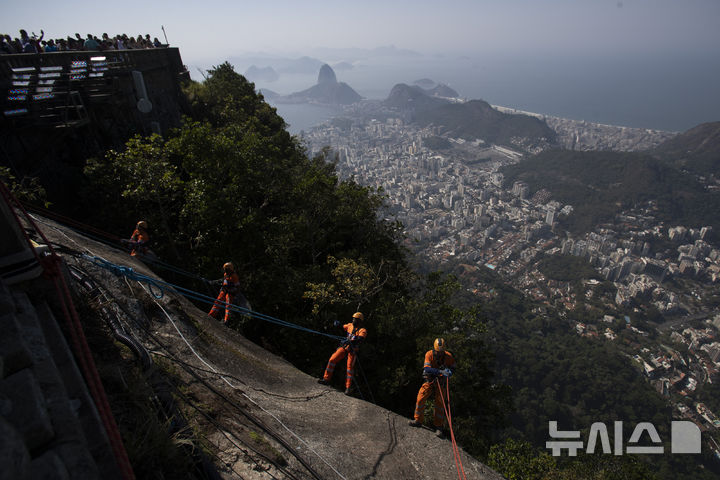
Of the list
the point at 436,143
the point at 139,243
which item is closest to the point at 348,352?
the point at 139,243

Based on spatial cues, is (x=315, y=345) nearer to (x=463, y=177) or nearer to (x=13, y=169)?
(x=13, y=169)

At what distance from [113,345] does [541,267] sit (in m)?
84.0

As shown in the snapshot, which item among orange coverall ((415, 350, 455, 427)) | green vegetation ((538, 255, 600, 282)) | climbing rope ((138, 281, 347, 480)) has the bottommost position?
green vegetation ((538, 255, 600, 282))

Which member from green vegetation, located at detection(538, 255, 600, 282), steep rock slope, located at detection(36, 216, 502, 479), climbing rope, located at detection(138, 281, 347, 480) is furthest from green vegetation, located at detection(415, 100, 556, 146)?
climbing rope, located at detection(138, 281, 347, 480)

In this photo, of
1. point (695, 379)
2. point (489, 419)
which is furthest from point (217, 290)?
point (695, 379)

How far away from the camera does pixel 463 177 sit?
12744 cm

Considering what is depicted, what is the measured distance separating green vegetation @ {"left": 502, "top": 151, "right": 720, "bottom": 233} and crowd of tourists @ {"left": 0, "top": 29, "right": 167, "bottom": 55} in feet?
338

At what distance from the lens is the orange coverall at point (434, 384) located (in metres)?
6.60

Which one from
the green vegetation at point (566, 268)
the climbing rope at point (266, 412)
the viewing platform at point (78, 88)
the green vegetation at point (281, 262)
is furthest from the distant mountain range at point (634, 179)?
the climbing rope at point (266, 412)

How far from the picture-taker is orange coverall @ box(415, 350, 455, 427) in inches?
260

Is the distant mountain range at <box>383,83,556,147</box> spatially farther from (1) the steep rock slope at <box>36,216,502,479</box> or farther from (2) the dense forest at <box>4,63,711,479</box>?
(1) the steep rock slope at <box>36,216,502,479</box>

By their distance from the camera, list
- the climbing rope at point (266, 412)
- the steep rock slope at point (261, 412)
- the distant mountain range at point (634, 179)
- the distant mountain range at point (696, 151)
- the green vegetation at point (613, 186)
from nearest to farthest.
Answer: the steep rock slope at point (261, 412)
the climbing rope at point (266, 412)
the green vegetation at point (613, 186)
the distant mountain range at point (634, 179)
the distant mountain range at point (696, 151)

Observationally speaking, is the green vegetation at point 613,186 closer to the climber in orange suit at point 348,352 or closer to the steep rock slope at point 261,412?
the climber in orange suit at point 348,352

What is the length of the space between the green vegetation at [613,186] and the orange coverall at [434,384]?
10422cm
